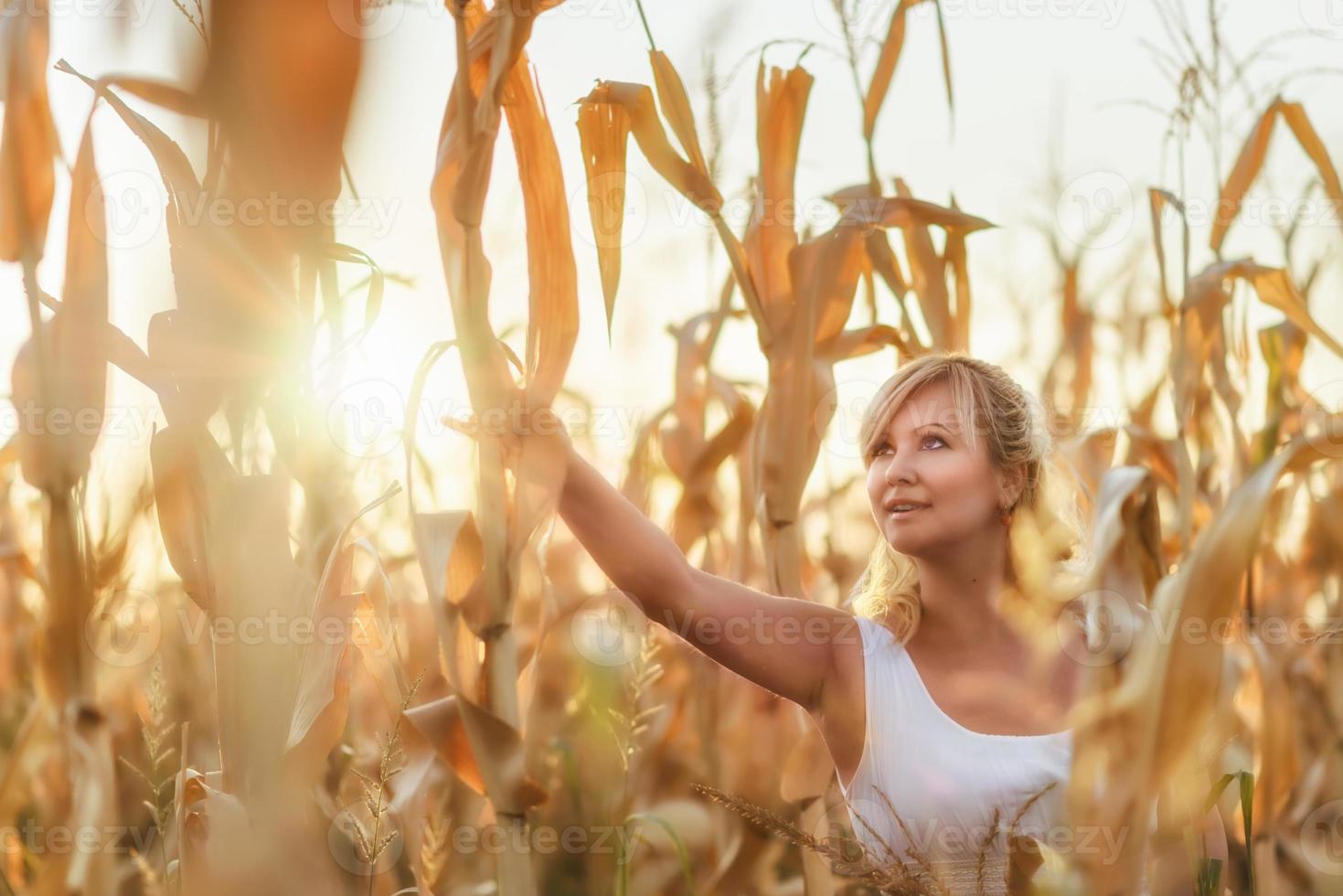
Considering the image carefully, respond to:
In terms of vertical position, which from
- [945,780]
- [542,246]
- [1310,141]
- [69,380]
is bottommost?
[945,780]

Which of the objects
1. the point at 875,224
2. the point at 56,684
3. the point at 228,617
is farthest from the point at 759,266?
the point at 56,684

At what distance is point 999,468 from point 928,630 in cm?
26

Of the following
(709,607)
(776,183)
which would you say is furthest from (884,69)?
(709,607)

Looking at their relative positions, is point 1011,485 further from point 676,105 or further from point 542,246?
point 542,246

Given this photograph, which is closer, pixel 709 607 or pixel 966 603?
pixel 709 607

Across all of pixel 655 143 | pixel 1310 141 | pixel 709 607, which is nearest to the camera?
pixel 655 143

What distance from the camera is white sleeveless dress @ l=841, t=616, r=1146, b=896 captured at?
140 centimetres

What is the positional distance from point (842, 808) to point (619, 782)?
495 millimetres

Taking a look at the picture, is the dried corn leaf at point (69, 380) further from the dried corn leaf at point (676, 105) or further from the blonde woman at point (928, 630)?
the dried corn leaf at point (676, 105)

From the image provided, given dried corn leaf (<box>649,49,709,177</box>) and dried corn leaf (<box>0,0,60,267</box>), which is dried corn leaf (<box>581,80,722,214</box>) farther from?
dried corn leaf (<box>0,0,60,267</box>)

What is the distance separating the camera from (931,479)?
4.83ft

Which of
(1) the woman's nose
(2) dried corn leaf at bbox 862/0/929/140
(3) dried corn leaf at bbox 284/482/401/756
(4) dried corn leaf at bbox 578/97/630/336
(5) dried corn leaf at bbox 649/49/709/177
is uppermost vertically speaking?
(2) dried corn leaf at bbox 862/0/929/140

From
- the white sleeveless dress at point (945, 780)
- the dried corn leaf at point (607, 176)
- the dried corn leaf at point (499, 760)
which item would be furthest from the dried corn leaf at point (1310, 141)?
the dried corn leaf at point (499, 760)

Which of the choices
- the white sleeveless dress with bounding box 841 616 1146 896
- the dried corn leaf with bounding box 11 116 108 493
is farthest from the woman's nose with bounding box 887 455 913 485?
the dried corn leaf with bounding box 11 116 108 493
